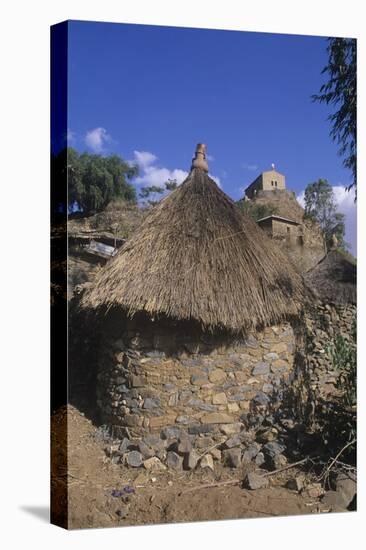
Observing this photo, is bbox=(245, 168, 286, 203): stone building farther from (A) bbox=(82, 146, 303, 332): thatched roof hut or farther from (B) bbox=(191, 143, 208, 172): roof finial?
(B) bbox=(191, 143, 208, 172): roof finial

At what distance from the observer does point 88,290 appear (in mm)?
6852

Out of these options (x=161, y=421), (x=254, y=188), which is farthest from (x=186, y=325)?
(x=254, y=188)

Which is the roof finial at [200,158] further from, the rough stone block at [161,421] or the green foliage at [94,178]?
the rough stone block at [161,421]

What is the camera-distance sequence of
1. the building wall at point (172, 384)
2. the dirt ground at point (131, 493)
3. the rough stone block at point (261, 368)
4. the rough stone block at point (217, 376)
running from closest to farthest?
the dirt ground at point (131, 493), the building wall at point (172, 384), the rough stone block at point (217, 376), the rough stone block at point (261, 368)

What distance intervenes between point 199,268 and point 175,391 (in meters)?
1.12

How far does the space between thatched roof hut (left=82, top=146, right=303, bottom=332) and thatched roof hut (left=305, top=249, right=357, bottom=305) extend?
37 cm

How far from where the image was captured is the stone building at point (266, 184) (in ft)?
23.8

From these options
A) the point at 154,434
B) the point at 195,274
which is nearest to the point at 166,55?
the point at 195,274

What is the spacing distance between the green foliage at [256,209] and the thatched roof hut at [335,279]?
0.75m

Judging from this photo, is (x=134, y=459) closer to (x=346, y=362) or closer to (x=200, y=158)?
(x=346, y=362)

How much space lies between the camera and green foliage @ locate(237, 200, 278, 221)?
7.37 meters

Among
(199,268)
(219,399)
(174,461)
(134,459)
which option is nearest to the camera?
(134,459)

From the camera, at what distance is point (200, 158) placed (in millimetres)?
7027

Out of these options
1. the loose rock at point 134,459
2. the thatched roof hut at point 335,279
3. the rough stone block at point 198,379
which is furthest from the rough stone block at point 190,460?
the thatched roof hut at point 335,279
